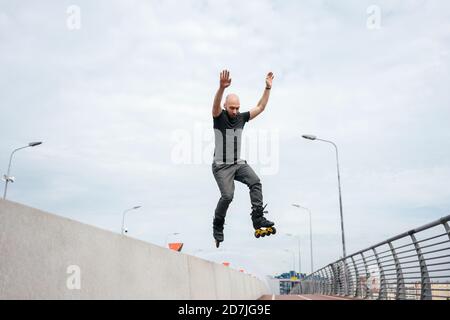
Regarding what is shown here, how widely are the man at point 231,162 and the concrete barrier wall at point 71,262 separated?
938 mm

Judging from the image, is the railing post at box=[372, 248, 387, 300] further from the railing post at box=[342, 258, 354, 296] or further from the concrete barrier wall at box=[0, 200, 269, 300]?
the concrete barrier wall at box=[0, 200, 269, 300]

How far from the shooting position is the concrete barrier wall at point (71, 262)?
217 cm

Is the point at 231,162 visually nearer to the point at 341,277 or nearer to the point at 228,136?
the point at 228,136

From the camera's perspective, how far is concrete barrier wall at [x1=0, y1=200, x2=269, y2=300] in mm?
2174

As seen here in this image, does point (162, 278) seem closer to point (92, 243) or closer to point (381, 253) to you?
point (92, 243)

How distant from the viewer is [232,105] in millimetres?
4797

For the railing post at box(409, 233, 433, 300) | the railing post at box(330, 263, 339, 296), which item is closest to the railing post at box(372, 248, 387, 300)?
the railing post at box(409, 233, 433, 300)

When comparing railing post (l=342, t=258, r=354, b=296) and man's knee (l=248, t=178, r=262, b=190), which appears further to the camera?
railing post (l=342, t=258, r=354, b=296)

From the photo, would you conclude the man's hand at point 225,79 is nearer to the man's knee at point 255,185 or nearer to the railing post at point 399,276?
the man's knee at point 255,185

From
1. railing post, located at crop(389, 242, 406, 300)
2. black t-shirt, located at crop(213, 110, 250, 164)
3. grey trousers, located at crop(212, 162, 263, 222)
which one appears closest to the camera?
black t-shirt, located at crop(213, 110, 250, 164)

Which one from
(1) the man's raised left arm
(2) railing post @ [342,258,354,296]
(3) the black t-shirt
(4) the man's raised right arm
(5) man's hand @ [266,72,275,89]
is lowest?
(2) railing post @ [342,258,354,296]

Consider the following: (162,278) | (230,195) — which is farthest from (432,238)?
(162,278)

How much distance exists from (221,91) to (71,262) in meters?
2.33

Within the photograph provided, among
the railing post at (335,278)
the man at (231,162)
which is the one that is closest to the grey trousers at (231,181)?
the man at (231,162)
